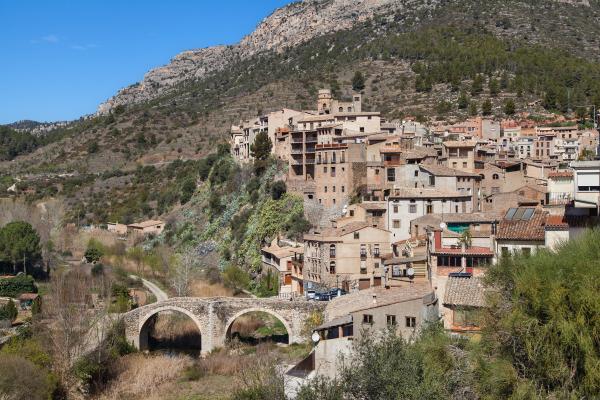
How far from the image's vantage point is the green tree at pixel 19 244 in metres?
53.3

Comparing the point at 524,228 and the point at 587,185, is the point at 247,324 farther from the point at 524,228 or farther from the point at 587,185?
the point at 587,185

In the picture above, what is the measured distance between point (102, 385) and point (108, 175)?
57.8 m

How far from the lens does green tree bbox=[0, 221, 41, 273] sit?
53.3 metres

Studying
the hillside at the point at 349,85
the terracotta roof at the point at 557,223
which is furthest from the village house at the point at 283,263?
the hillside at the point at 349,85

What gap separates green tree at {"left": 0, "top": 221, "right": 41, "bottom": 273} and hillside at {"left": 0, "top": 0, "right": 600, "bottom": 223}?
54.2 feet

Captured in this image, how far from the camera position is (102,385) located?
31.6 metres

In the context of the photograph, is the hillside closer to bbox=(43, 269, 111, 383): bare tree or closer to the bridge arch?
bbox=(43, 269, 111, 383): bare tree

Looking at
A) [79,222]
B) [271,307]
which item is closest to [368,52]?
[79,222]

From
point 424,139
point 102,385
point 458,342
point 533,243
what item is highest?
point 424,139

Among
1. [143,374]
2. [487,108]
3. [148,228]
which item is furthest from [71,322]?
[487,108]

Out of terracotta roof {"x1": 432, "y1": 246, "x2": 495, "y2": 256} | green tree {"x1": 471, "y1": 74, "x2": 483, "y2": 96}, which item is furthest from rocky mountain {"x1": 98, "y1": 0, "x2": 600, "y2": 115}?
terracotta roof {"x1": 432, "y1": 246, "x2": 495, "y2": 256}

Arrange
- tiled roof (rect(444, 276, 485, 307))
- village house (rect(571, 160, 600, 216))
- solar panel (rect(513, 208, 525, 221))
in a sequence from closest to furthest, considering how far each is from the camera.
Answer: village house (rect(571, 160, 600, 216)), tiled roof (rect(444, 276, 485, 307)), solar panel (rect(513, 208, 525, 221))

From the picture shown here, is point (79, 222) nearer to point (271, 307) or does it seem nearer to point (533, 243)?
point (271, 307)

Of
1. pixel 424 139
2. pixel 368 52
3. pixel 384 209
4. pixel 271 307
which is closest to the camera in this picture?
pixel 271 307
